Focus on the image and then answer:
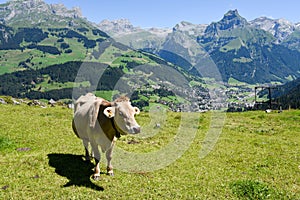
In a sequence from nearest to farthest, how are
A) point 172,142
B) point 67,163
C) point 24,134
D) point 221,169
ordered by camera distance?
point 67,163 < point 221,169 < point 24,134 < point 172,142

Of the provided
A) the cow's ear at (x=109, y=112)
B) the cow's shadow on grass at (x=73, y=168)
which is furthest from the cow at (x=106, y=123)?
the cow's shadow on grass at (x=73, y=168)

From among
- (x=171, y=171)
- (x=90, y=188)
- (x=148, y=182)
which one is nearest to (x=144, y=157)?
(x=171, y=171)

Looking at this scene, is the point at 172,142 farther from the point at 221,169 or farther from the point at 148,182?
the point at 148,182

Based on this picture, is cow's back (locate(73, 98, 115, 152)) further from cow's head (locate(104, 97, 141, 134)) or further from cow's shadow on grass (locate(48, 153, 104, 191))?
cow's shadow on grass (locate(48, 153, 104, 191))

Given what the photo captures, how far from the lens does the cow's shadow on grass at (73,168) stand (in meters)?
13.6

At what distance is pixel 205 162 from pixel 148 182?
6483 millimetres

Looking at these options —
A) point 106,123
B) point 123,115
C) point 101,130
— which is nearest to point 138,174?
point 101,130

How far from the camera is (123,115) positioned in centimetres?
1300

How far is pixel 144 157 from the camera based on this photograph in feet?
65.1

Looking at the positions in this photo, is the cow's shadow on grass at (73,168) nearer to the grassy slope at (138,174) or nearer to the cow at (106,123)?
the grassy slope at (138,174)

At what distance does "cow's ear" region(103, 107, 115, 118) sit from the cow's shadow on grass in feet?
11.4

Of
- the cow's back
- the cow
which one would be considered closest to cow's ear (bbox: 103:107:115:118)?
the cow

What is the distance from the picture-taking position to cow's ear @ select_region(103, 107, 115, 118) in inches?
522

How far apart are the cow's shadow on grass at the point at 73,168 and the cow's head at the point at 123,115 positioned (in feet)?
10.2
